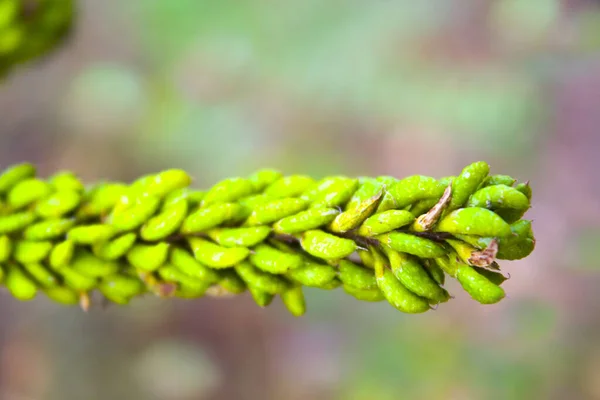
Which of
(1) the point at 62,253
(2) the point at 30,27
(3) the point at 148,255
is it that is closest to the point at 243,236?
(3) the point at 148,255

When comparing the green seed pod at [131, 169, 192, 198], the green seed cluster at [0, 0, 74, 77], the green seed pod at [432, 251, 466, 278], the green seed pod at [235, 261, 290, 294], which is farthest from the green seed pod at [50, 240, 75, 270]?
the green seed cluster at [0, 0, 74, 77]

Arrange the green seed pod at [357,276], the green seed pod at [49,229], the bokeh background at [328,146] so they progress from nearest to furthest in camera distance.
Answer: the green seed pod at [357,276], the green seed pod at [49,229], the bokeh background at [328,146]

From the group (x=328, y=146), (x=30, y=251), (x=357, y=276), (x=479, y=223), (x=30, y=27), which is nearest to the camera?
(x=479, y=223)

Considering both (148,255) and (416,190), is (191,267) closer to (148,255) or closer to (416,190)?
(148,255)

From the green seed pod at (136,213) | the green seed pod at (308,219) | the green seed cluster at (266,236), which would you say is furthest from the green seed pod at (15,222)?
the green seed pod at (308,219)

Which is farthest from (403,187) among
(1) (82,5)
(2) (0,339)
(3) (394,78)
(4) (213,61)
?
(1) (82,5)

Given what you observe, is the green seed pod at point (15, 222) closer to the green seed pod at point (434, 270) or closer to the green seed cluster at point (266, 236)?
the green seed cluster at point (266, 236)
